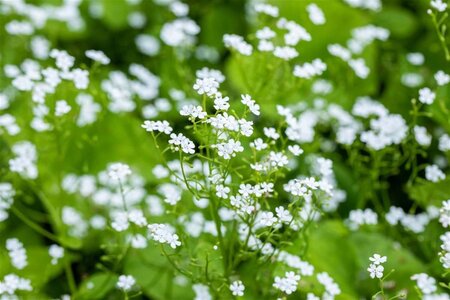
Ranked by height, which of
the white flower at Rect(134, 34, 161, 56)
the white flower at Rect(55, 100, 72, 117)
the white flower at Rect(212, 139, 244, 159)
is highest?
the white flower at Rect(212, 139, 244, 159)

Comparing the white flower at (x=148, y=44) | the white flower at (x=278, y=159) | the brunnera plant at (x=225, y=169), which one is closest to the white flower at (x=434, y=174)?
the brunnera plant at (x=225, y=169)

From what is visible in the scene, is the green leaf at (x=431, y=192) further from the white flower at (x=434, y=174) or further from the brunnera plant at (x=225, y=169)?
the white flower at (x=434, y=174)

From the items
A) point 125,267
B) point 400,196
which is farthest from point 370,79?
point 125,267

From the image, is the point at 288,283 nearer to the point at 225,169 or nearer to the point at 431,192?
the point at 225,169

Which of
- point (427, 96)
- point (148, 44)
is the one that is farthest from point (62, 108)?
point (427, 96)

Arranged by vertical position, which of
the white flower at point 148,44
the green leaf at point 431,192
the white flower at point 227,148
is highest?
the white flower at point 227,148

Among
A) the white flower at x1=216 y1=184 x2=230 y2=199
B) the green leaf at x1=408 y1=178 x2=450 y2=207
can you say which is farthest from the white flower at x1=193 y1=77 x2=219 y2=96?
the green leaf at x1=408 y1=178 x2=450 y2=207

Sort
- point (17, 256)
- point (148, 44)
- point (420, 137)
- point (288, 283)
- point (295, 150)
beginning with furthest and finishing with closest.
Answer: point (148, 44) < point (420, 137) < point (17, 256) < point (295, 150) < point (288, 283)

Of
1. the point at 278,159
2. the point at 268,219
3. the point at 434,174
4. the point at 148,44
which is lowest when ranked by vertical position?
the point at 148,44

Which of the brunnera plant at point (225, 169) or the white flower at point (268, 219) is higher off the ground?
the white flower at point (268, 219)

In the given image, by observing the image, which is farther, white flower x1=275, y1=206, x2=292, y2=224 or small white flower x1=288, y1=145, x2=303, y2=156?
small white flower x1=288, y1=145, x2=303, y2=156

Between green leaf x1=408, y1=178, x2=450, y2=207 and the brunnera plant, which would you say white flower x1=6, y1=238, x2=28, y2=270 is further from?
green leaf x1=408, y1=178, x2=450, y2=207

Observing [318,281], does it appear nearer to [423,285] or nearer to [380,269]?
[423,285]
